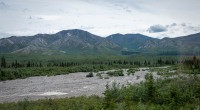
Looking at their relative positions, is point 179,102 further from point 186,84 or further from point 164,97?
point 186,84

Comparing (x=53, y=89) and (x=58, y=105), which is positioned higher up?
(x=58, y=105)

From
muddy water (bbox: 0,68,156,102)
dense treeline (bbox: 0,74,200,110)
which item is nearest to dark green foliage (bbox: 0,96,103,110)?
dense treeline (bbox: 0,74,200,110)

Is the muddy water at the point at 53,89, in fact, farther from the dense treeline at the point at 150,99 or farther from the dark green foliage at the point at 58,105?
the dense treeline at the point at 150,99

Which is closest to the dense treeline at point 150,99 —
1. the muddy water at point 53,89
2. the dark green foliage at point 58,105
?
the dark green foliage at point 58,105

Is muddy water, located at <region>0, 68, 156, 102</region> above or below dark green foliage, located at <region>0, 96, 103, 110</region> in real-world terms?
below

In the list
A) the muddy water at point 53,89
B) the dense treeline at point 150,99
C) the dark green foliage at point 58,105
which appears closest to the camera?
the dark green foliage at point 58,105

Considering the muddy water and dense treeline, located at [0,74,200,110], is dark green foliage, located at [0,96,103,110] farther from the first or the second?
the muddy water

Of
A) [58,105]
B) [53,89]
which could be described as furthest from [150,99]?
[53,89]

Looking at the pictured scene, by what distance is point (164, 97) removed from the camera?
2316cm

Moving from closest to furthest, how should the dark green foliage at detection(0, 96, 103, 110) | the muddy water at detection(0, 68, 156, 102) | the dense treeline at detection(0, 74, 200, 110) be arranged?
the dark green foliage at detection(0, 96, 103, 110) < the dense treeline at detection(0, 74, 200, 110) < the muddy water at detection(0, 68, 156, 102)

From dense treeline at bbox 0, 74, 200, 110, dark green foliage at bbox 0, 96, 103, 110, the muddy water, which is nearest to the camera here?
dark green foliage at bbox 0, 96, 103, 110

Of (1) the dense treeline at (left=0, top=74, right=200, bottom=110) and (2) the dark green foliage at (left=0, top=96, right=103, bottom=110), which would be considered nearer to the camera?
(2) the dark green foliage at (left=0, top=96, right=103, bottom=110)

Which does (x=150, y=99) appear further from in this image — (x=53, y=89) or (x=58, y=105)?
(x=53, y=89)

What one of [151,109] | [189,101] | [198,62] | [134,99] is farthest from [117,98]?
[198,62]
